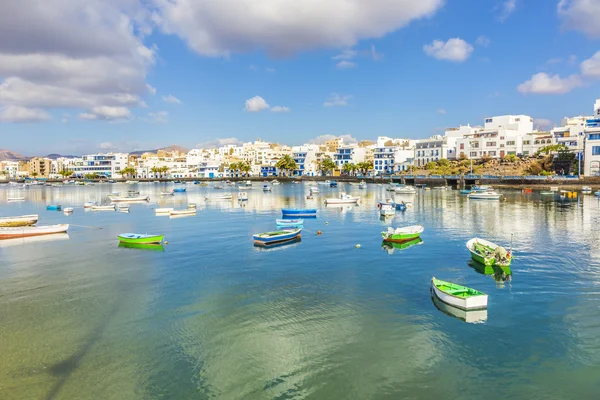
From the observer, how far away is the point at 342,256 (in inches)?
1226

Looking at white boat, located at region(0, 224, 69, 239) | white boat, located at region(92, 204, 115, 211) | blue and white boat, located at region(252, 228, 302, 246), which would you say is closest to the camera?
blue and white boat, located at region(252, 228, 302, 246)

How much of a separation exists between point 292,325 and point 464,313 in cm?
825

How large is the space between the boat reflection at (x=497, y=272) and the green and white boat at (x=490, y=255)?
0.29m

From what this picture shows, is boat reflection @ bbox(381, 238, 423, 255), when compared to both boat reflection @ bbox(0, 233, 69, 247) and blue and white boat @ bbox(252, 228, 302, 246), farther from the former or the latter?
boat reflection @ bbox(0, 233, 69, 247)

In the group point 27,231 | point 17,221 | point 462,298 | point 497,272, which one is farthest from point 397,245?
point 17,221

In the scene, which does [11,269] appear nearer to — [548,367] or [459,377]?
[459,377]

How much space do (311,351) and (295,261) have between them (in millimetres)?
14658

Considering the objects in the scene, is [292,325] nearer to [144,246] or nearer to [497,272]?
→ [497,272]

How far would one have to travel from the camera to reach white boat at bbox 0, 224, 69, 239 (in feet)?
136

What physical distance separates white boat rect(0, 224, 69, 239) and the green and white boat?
42145 millimetres

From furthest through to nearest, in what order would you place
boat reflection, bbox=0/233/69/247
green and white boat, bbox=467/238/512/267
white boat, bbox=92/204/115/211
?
white boat, bbox=92/204/115/211 < boat reflection, bbox=0/233/69/247 < green and white boat, bbox=467/238/512/267

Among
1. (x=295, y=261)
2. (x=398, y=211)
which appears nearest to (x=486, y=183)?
(x=398, y=211)

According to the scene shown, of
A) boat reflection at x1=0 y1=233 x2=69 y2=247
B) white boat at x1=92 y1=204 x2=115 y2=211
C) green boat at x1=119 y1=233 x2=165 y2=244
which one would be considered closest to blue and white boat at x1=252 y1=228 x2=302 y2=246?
green boat at x1=119 y1=233 x2=165 y2=244

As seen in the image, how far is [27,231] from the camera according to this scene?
42.1 m
